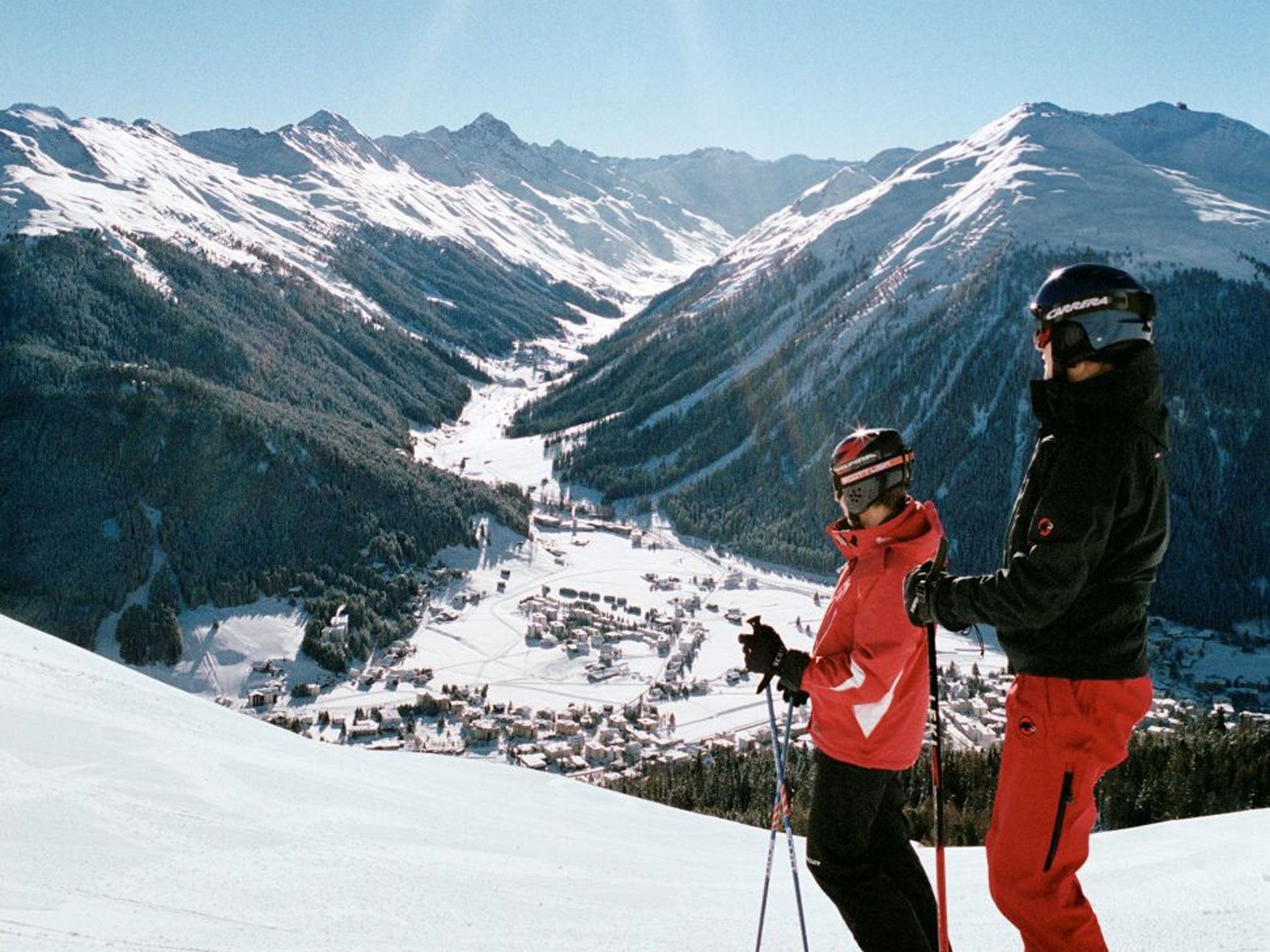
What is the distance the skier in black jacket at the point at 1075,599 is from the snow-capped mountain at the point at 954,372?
3901 inches

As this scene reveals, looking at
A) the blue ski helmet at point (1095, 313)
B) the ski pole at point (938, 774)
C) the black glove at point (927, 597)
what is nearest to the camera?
the blue ski helmet at point (1095, 313)

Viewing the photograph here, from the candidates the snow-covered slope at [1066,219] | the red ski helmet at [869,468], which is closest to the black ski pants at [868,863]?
the red ski helmet at [869,468]

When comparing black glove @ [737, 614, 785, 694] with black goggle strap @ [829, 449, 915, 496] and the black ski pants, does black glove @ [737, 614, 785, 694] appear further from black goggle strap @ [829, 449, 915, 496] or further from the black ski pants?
black goggle strap @ [829, 449, 915, 496]

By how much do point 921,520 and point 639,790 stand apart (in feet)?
135

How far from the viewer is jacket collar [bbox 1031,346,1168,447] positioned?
145 inches

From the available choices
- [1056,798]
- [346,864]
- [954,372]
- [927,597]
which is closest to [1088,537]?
[927,597]

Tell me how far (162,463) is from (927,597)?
12313 cm

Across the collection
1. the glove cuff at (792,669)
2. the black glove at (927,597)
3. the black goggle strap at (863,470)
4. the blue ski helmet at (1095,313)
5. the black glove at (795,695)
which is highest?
the blue ski helmet at (1095,313)

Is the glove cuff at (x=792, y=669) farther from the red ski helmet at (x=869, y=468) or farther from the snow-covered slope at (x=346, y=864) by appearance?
the snow-covered slope at (x=346, y=864)

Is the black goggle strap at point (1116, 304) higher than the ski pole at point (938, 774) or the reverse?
higher

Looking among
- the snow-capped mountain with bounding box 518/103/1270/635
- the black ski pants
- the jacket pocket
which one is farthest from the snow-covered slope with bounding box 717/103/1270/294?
the jacket pocket

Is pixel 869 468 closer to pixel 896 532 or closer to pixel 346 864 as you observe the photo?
pixel 896 532

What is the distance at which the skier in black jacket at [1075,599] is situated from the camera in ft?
11.8

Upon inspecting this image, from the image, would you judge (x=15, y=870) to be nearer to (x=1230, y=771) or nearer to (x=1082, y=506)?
(x=1082, y=506)
